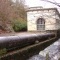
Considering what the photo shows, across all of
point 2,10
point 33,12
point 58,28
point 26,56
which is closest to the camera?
point 26,56

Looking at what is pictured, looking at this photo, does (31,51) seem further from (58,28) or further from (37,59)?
(58,28)

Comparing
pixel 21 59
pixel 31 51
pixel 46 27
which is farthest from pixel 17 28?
pixel 21 59

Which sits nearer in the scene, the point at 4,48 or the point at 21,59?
the point at 4,48

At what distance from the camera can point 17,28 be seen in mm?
32688

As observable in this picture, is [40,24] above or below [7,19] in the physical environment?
below

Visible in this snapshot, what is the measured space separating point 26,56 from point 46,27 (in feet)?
69.3

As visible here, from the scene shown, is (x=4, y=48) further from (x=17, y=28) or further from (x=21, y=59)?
(x=17, y=28)

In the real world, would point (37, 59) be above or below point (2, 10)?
below

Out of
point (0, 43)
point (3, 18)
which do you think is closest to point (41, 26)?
point (3, 18)

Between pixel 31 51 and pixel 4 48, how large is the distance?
3939mm

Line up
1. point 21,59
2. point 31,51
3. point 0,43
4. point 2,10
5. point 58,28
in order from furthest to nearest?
1. point 58,28
2. point 2,10
3. point 31,51
4. point 21,59
5. point 0,43

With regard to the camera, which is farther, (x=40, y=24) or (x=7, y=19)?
(x=40, y=24)

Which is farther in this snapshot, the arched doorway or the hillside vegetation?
the arched doorway

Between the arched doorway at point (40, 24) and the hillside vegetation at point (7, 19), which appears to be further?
the arched doorway at point (40, 24)
